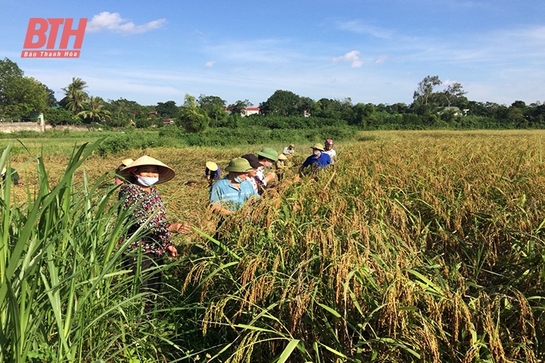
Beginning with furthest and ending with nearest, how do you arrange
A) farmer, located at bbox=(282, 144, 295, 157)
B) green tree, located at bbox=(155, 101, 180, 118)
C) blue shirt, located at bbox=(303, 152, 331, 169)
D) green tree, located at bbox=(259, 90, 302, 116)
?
green tree, located at bbox=(155, 101, 180, 118)
green tree, located at bbox=(259, 90, 302, 116)
farmer, located at bbox=(282, 144, 295, 157)
blue shirt, located at bbox=(303, 152, 331, 169)

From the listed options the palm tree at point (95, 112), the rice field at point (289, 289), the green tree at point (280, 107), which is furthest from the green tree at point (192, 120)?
the palm tree at point (95, 112)

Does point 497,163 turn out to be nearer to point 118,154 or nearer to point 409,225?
point 409,225

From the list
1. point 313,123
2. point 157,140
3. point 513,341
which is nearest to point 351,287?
point 513,341

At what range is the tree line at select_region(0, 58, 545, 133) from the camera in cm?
4841

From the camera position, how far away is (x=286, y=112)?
83125 millimetres

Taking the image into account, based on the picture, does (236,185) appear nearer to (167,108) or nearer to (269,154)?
Result: (269,154)

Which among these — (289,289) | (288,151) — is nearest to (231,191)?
(289,289)

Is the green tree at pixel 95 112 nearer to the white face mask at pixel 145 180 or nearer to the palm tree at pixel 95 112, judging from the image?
the palm tree at pixel 95 112

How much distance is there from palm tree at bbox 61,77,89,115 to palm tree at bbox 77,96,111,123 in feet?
4.56

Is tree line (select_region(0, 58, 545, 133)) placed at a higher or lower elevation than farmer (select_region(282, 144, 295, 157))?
higher

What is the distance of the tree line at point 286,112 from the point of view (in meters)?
48.4

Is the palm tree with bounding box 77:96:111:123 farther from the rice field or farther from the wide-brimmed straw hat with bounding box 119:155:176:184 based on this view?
the rice field

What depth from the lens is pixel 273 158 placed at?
5188 millimetres

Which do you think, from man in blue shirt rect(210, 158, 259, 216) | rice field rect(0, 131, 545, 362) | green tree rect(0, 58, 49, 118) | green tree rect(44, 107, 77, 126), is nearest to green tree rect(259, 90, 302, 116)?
green tree rect(44, 107, 77, 126)
